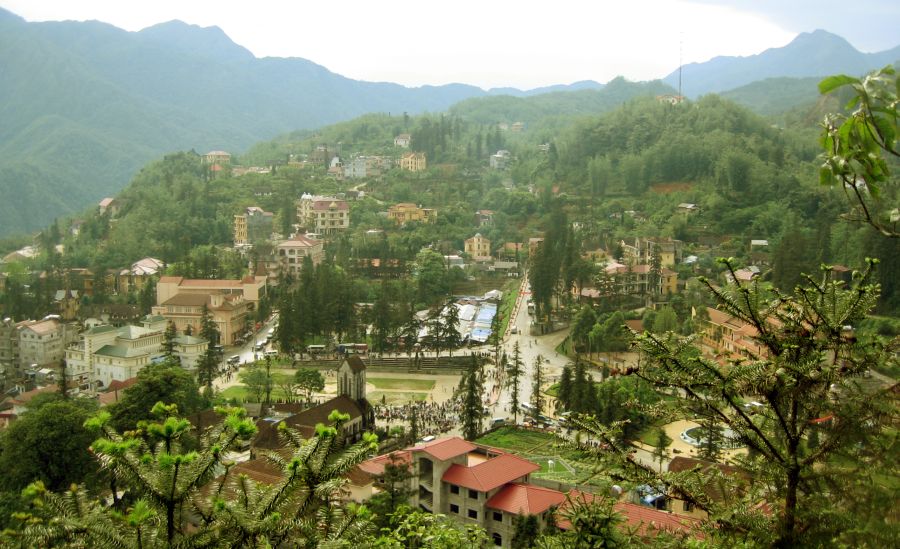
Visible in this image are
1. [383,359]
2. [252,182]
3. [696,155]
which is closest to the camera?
[383,359]

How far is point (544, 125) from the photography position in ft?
280

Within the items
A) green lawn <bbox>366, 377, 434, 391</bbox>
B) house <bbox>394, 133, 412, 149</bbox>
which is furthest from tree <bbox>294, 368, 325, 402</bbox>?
house <bbox>394, 133, 412, 149</bbox>

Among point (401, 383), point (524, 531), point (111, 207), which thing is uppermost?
point (111, 207)

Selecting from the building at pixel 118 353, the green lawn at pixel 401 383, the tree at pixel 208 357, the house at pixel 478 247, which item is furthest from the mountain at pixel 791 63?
the building at pixel 118 353

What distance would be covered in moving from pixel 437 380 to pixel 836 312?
882 inches

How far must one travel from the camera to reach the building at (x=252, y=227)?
43.5 meters

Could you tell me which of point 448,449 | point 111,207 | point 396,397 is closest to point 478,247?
point 396,397

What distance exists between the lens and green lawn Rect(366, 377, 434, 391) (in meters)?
24.5

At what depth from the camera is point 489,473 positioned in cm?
1322

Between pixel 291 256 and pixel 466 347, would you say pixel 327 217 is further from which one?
pixel 466 347

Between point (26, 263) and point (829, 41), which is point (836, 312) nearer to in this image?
point (26, 263)

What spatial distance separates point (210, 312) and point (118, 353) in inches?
197

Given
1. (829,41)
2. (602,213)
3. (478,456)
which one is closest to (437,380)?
(478,456)

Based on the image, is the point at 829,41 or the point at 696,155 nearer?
the point at 696,155
